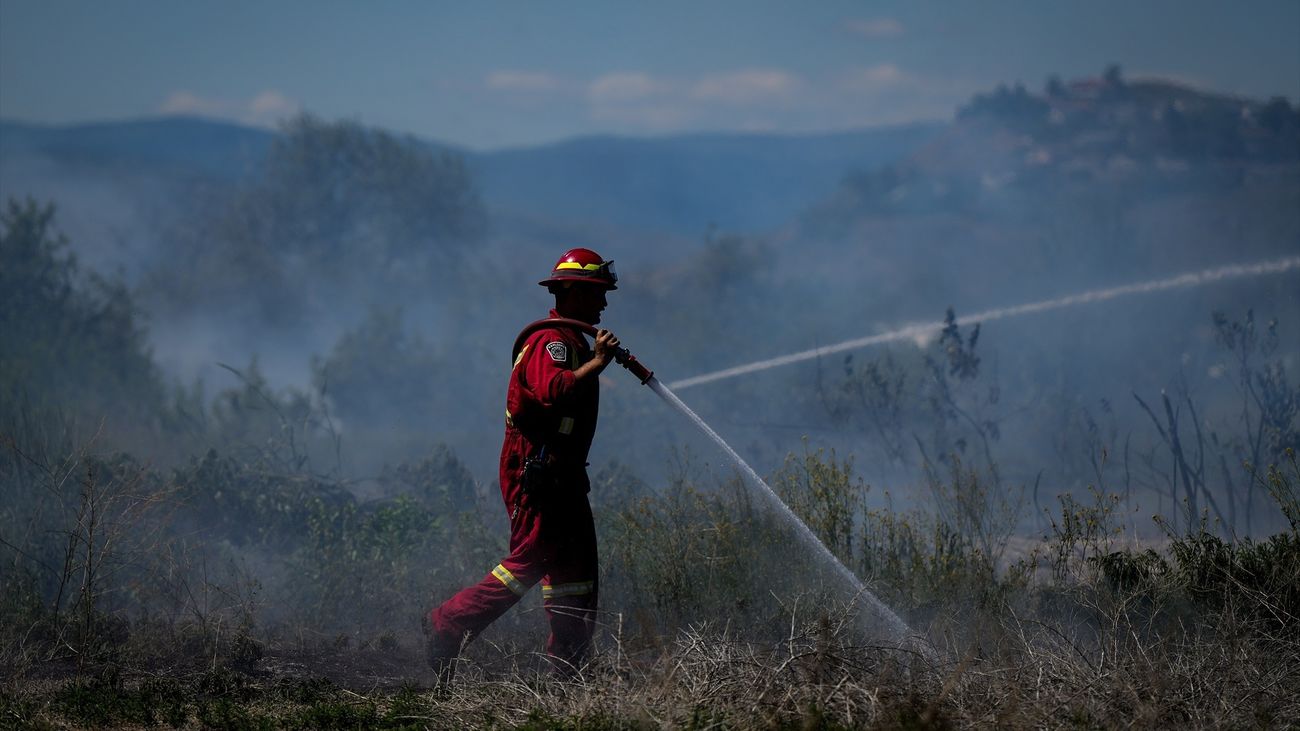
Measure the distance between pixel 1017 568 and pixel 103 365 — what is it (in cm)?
1386

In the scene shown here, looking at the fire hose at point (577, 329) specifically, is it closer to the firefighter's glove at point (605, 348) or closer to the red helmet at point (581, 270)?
the firefighter's glove at point (605, 348)

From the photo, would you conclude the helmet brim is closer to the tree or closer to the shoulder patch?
the shoulder patch

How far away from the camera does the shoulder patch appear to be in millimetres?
5227

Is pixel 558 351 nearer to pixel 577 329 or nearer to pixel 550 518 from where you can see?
pixel 577 329

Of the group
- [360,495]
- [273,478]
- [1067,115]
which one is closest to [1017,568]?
[273,478]

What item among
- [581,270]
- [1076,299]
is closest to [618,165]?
[1076,299]

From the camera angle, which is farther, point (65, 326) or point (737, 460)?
point (65, 326)

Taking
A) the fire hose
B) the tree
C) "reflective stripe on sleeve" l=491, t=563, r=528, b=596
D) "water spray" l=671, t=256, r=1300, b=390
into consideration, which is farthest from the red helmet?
the tree

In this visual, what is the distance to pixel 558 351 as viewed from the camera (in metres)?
5.24

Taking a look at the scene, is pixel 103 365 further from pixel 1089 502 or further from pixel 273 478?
pixel 1089 502

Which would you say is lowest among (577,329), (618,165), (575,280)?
(577,329)

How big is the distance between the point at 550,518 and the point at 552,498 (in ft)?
0.31

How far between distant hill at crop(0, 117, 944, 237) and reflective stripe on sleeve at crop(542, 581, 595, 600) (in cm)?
3163

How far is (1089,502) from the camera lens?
→ 1119 cm
